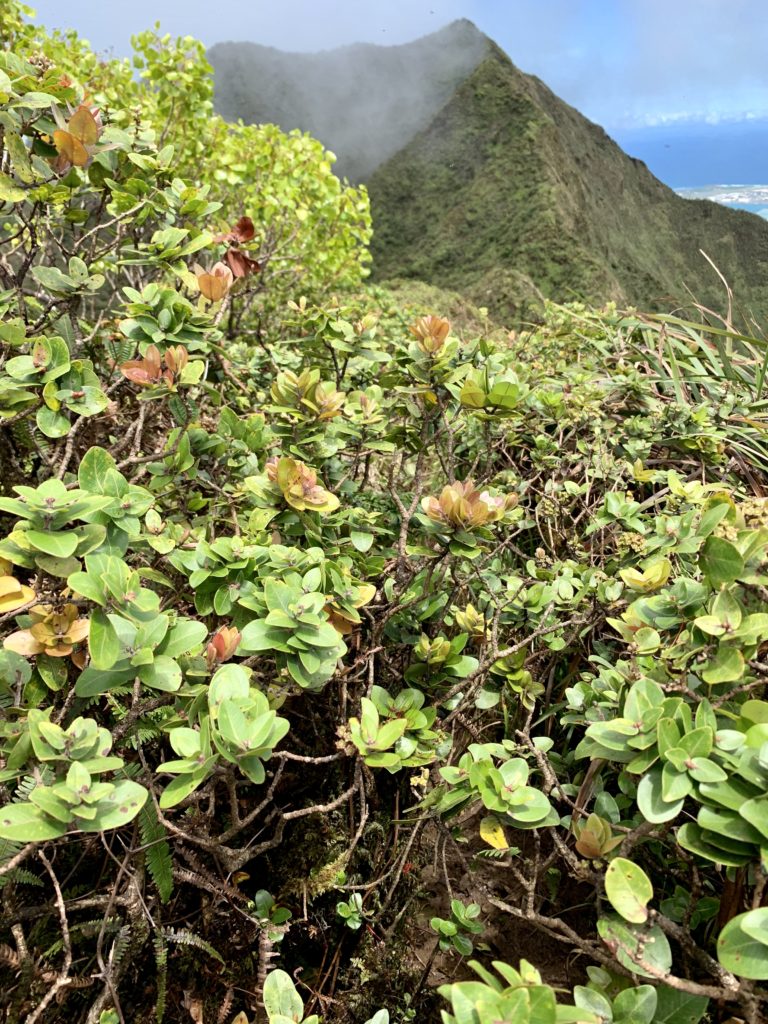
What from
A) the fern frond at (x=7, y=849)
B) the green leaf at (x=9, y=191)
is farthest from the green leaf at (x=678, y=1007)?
the green leaf at (x=9, y=191)

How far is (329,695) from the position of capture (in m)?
1.47

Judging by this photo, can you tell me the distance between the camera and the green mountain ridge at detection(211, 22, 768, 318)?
96.6 ft

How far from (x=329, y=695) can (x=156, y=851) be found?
47cm

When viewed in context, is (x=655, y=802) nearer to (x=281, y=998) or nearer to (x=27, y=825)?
(x=281, y=998)

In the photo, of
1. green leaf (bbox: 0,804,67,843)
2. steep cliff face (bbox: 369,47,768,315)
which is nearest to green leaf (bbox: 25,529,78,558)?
green leaf (bbox: 0,804,67,843)

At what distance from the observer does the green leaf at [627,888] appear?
0.82 m

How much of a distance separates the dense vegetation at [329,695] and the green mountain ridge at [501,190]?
22.3 meters

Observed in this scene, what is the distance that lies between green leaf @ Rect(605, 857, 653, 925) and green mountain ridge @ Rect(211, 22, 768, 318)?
23.3m

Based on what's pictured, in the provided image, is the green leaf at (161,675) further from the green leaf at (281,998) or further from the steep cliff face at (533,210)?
the steep cliff face at (533,210)

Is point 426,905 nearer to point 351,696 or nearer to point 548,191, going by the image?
point 351,696

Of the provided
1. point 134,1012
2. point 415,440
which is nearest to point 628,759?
point 415,440

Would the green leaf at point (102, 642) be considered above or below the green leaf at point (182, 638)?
above

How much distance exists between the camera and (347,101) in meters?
45.9

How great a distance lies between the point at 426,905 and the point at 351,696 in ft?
1.67
